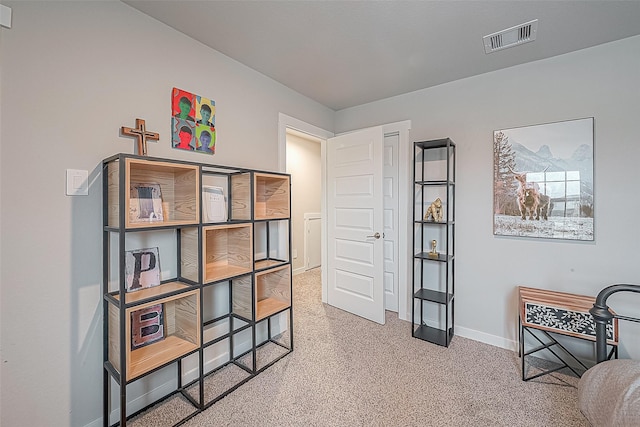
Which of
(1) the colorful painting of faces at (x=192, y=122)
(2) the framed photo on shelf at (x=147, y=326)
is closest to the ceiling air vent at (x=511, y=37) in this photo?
(1) the colorful painting of faces at (x=192, y=122)

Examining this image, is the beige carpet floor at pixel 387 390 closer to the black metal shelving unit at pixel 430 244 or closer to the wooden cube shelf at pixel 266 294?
the black metal shelving unit at pixel 430 244

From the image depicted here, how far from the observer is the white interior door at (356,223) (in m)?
2.85

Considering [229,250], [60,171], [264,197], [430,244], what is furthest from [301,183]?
[60,171]

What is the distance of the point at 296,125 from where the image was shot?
112 inches

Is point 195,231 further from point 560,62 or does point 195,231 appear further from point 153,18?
point 560,62

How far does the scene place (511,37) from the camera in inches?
76.1

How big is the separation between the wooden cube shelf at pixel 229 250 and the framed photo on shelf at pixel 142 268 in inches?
12.7

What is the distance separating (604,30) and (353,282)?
2.78 m

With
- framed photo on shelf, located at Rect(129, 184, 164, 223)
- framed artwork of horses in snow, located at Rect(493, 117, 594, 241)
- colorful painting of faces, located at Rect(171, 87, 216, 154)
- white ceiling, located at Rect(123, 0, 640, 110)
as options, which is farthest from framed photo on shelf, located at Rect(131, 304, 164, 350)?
framed artwork of horses in snow, located at Rect(493, 117, 594, 241)

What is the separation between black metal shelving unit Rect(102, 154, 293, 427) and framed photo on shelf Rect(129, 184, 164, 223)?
0.07m

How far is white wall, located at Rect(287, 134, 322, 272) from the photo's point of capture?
4.70m

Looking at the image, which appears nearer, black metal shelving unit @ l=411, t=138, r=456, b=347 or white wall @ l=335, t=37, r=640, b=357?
white wall @ l=335, t=37, r=640, b=357

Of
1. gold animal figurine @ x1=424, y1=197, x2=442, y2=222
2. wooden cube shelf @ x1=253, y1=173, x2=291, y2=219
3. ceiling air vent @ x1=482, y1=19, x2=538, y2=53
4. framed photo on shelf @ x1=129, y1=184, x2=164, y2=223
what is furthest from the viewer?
gold animal figurine @ x1=424, y1=197, x2=442, y2=222

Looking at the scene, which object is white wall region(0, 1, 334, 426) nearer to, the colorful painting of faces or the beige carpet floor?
the colorful painting of faces
